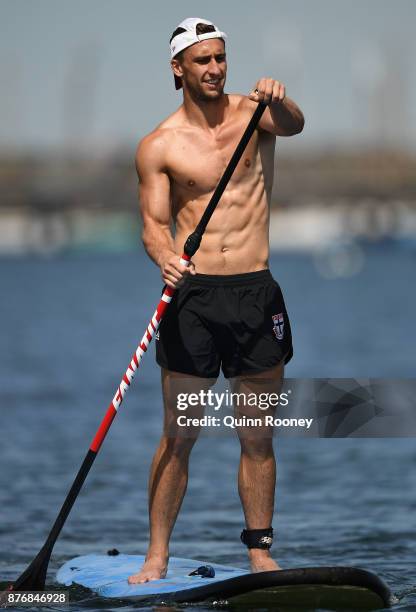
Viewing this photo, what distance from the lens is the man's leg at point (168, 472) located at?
931 cm

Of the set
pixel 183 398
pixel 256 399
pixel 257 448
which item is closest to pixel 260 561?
pixel 257 448

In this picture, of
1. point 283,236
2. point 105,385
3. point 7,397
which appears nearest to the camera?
point 7,397

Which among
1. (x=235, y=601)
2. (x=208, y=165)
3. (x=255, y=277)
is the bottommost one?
(x=235, y=601)

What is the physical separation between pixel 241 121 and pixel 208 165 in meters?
0.35

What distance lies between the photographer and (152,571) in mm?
9516

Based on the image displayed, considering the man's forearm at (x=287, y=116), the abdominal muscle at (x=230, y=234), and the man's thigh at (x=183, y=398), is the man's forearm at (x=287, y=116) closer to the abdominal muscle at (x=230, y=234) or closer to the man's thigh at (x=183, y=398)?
the abdominal muscle at (x=230, y=234)

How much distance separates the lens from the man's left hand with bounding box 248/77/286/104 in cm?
886

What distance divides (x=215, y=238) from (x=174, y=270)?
1.50 ft

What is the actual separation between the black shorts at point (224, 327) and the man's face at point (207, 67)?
110 cm

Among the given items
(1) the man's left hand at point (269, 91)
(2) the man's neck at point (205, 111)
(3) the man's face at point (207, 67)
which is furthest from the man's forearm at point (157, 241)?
(1) the man's left hand at point (269, 91)

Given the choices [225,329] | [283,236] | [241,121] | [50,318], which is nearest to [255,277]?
[225,329]

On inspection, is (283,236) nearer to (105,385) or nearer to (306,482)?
(105,385)

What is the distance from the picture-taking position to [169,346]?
928cm

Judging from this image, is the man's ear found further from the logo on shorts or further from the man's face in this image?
the logo on shorts
